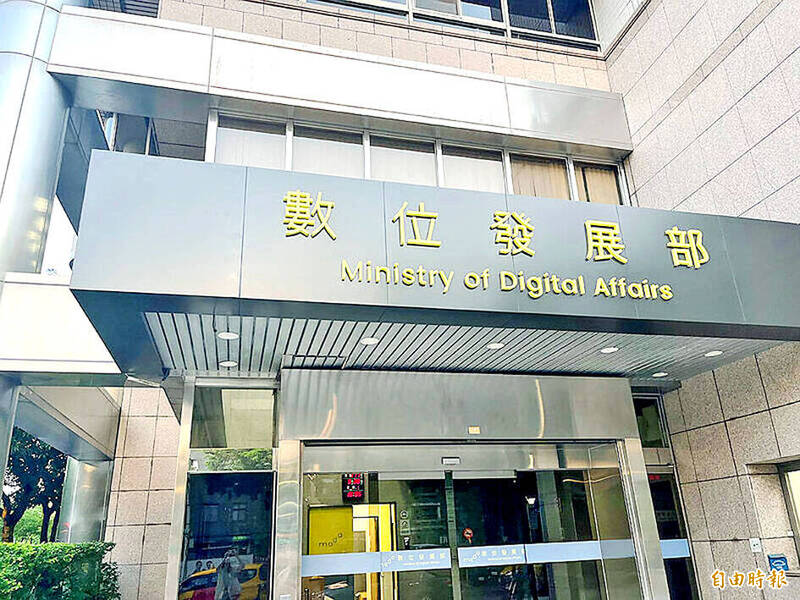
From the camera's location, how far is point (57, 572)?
251 inches

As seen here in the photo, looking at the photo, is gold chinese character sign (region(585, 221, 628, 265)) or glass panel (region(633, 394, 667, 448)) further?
glass panel (region(633, 394, 667, 448))

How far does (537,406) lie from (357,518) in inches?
95.6

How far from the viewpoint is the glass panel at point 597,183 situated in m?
8.54

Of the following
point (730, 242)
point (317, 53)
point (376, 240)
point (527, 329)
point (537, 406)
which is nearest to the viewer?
point (376, 240)

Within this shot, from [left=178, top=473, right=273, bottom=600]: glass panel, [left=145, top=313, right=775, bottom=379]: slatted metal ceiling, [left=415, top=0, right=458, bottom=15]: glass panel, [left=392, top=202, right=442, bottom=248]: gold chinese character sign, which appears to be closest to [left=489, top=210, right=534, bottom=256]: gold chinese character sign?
[left=392, top=202, right=442, bottom=248]: gold chinese character sign

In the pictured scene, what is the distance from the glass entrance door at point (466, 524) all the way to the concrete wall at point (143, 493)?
134 inches

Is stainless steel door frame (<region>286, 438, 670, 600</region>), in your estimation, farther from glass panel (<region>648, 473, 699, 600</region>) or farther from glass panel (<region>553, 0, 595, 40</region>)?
glass panel (<region>553, 0, 595, 40</region>)

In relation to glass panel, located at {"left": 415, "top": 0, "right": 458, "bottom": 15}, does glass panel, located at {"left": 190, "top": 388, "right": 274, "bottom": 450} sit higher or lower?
lower

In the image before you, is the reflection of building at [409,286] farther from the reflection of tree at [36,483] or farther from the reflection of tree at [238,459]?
the reflection of tree at [36,483]

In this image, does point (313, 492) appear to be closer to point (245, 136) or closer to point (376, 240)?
point (376, 240)

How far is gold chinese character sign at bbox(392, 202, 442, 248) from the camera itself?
493 cm

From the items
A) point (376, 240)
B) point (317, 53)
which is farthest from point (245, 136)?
point (376, 240)

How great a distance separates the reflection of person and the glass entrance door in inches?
25.8

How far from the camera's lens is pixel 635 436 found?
7250mm
